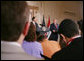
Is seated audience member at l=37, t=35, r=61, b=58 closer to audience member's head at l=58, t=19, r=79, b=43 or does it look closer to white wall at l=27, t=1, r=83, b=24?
audience member's head at l=58, t=19, r=79, b=43

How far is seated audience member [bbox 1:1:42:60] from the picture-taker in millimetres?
787

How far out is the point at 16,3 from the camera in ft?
2.64

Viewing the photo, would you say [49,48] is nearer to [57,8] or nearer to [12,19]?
[12,19]

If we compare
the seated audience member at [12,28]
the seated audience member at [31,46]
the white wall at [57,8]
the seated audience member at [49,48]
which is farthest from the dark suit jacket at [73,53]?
the white wall at [57,8]

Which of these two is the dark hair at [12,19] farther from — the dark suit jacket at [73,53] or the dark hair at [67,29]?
the dark hair at [67,29]

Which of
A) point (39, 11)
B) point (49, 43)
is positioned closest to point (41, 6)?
point (39, 11)

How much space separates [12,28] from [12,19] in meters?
0.04

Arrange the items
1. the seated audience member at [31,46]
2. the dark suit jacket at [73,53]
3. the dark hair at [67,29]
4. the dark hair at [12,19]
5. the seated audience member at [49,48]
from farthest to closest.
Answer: the seated audience member at [49,48], the seated audience member at [31,46], the dark hair at [67,29], the dark suit jacket at [73,53], the dark hair at [12,19]

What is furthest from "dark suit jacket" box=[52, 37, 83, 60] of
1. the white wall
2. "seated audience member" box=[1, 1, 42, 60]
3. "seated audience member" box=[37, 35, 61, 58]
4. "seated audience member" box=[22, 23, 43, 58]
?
the white wall

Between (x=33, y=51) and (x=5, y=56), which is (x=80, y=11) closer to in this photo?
(x=33, y=51)

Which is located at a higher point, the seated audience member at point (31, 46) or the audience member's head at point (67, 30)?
the audience member's head at point (67, 30)

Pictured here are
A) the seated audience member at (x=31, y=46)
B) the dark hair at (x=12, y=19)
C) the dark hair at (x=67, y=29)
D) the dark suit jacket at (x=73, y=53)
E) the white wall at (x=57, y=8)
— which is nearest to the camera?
the dark hair at (x=12, y=19)

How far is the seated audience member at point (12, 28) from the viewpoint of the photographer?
2.58 feet

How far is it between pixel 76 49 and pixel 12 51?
18.3 inches
